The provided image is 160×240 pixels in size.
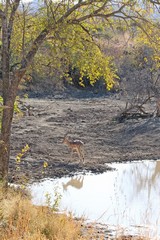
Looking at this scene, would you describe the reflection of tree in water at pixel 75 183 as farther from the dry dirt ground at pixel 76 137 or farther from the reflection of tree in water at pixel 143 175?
the reflection of tree in water at pixel 143 175

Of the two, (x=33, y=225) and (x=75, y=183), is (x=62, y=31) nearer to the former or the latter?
(x=33, y=225)

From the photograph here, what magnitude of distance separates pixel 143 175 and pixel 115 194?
2.93 metres

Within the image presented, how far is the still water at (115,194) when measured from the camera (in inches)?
499

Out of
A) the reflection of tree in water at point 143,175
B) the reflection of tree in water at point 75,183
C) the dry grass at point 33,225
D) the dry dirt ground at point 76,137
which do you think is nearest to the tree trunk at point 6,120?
the dry grass at point 33,225

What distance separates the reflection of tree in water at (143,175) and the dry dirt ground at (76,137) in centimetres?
74

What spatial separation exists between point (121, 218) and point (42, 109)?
60.3 feet

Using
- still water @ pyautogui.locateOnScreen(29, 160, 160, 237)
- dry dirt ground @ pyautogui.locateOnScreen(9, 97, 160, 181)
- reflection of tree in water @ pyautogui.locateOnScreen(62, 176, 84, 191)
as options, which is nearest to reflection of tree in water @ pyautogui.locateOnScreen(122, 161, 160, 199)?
still water @ pyautogui.locateOnScreen(29, 160, 160, 237)

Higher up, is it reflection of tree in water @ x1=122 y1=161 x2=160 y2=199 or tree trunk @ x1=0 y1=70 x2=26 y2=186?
tree trunk @ x1=0 y1=70 x2=26 y2=186

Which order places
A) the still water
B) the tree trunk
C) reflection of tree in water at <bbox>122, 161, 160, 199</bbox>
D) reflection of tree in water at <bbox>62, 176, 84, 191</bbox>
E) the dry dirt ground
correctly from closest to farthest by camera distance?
the tree trunk, the still water, reflection of tree in water at <bbox>62, 176, 84, 191</bbox>, reflection of tree in water at <bbox>122, 161, 160, 199</bbox>, the dry dirt ground

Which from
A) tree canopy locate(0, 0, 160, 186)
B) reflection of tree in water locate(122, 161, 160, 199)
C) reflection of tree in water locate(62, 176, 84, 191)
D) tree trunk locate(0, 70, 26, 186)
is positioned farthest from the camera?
reflection of tree in water locate(122, 161, 160, 199)

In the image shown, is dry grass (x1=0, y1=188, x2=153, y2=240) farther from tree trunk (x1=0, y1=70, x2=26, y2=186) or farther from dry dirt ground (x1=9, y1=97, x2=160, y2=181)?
dry dirt ground (x1=9, y1=97, x2=160, y2=181)

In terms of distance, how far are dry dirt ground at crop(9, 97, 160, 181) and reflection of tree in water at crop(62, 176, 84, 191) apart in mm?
467

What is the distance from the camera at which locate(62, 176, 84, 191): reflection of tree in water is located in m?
15.9

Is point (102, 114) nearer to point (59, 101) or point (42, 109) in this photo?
point (42, 109)
